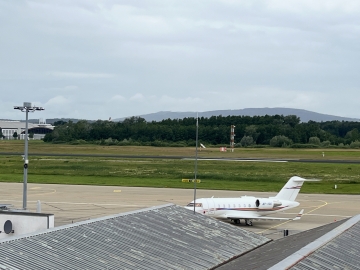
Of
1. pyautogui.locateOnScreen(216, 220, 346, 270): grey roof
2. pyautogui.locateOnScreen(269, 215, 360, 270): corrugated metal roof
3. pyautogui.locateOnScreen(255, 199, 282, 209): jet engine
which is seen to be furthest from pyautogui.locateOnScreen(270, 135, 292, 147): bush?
pyautogui.locateOnScreen(269, 215, 360, 270): corrugated metal roof

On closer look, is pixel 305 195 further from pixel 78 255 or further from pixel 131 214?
pixel 78 255

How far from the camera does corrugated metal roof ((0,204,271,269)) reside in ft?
66.3

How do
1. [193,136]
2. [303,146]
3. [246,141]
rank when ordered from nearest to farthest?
1. [303,146]
2. [193,136]
3. [246,141]

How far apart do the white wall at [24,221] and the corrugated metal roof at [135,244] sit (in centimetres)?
411

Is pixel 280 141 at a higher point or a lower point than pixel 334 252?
higher

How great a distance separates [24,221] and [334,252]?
51.0 feet

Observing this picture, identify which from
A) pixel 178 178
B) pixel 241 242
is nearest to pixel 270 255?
pixel 241 242

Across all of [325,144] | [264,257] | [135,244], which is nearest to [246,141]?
[325,144]

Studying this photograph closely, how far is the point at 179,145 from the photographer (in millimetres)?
163875

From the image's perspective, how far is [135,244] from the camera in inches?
941

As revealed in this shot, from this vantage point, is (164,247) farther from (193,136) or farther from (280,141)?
(280,141)

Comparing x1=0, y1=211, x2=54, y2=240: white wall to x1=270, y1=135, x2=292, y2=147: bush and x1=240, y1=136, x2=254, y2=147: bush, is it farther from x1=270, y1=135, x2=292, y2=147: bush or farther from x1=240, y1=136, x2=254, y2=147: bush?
x1=240, y1=136, x2=254, y2=147: bush

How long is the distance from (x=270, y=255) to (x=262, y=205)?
2761cm

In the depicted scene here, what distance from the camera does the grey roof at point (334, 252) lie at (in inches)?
788
